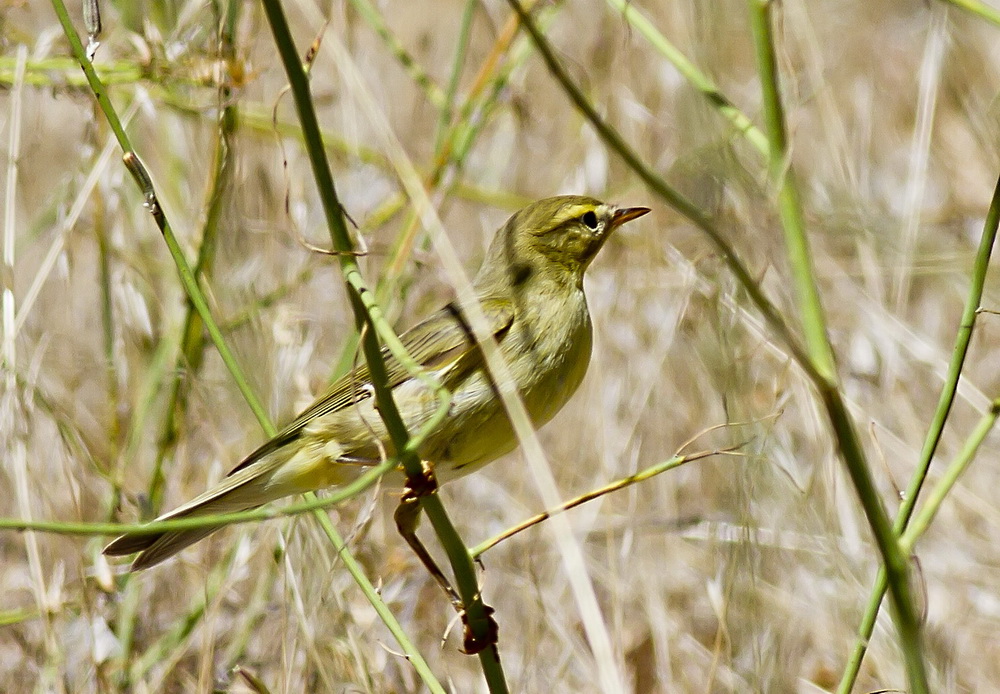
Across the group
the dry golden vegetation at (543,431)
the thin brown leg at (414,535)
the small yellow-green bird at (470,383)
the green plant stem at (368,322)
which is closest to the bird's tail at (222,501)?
→ the small yellow-green bird at (470,383)

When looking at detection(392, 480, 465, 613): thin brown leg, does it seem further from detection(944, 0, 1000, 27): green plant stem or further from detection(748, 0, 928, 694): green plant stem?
detection(944, 0, 1000, 27): green plant stem

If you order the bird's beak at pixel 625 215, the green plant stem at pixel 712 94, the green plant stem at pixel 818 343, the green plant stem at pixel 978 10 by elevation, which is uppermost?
the bird's beak at pixel 625 215

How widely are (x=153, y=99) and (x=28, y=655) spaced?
156 cm

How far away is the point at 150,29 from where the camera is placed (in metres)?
2.66

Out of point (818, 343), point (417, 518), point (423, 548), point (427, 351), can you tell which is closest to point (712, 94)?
point (818, 343)

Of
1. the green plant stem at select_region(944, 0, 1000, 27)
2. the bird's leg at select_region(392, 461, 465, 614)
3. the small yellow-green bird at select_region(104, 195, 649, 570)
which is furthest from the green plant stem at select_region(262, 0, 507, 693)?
the green plant stem at select_region(944, 0, 1000, 27)

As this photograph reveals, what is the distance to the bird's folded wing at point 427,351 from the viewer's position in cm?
234

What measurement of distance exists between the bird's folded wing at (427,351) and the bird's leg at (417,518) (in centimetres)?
43

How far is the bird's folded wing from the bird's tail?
0.03m

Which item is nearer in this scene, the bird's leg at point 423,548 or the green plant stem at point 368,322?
the green plant stem at point 368,322

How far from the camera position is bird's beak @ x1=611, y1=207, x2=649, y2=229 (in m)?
2.48

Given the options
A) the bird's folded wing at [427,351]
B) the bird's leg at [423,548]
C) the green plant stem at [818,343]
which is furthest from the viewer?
the bird's folded wing at [427,351]

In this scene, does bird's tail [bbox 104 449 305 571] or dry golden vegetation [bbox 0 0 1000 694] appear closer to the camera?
bird's tail [bbox 104 449 305 571]

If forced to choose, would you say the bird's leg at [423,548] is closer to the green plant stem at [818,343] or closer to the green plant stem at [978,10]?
the green plant stem at [818,343]
